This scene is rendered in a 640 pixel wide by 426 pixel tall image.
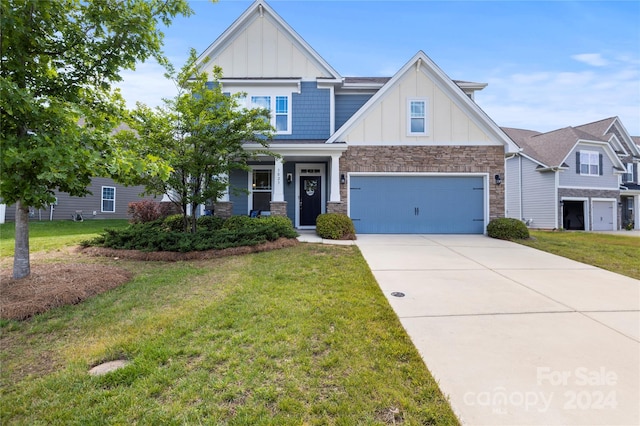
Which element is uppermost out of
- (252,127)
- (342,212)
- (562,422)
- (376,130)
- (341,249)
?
(376,130)

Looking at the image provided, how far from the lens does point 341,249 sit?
8.09 meters

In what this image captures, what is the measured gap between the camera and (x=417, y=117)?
1138 cm

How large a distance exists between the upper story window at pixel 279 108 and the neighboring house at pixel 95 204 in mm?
11111

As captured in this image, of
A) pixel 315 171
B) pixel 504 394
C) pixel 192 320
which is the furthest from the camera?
pixel 315 171

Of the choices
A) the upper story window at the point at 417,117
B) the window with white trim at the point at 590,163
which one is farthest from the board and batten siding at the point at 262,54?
the window with white trim at the point at 590,163

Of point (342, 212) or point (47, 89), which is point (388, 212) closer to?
point (342, 212)

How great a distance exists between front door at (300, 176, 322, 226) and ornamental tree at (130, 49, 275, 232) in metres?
4.41

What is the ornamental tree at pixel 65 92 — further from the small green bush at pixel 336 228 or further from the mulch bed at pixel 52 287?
the small green bush at pixel 336 228

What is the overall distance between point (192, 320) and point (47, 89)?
4221mm

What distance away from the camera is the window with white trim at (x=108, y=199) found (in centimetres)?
1966

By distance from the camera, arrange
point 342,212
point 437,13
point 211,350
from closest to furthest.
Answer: point 211,350, point 437,13, point 342,212

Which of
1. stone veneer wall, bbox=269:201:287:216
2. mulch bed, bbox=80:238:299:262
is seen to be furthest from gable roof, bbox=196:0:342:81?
mulch bed, bbox=80:238:299:262

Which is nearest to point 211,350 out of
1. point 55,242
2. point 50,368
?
point 50,368

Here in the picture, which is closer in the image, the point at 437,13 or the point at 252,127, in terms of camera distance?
the point at 252,127
